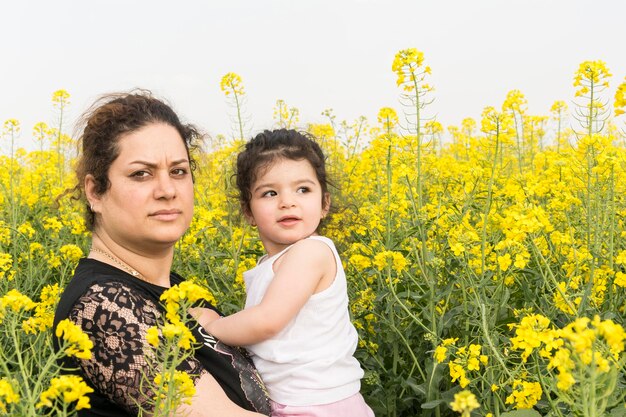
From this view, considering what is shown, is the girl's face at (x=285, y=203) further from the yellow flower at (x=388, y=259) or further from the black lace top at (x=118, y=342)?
the black lace top at (x=118, y=342)

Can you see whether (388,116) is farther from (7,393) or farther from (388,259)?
(7,393)

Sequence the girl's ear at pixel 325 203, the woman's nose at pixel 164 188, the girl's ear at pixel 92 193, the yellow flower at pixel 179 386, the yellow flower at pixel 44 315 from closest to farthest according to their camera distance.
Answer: the yellow flower at pixel 179 386
the yellow flower at pixel 44 315
the woman's nose at pixel 164 188
the girl's ear at pixel 92 193
the girl's ear at pixel 325 203

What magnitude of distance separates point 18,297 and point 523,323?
1.16 metres

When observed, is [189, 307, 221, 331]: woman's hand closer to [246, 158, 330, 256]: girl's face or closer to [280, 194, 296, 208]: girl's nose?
[246, 158, 330, 256]: girl's face

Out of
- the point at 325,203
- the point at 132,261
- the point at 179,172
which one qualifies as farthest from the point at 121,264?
the point at 325,203

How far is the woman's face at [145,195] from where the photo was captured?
2.10m

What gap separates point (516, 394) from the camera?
2.02 m

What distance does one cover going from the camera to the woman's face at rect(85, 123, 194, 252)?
2.10m

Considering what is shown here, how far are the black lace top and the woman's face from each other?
0.13 meters

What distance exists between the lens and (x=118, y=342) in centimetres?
181

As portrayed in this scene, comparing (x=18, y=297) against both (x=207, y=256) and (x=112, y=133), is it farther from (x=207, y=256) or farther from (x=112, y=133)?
(x=207, y=256)

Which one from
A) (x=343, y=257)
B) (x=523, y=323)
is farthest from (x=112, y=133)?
(x=343, y=257)

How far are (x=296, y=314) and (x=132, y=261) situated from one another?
524 mm

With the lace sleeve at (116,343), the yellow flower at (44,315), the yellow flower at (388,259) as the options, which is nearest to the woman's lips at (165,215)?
the lace sleeve at (116,343)
